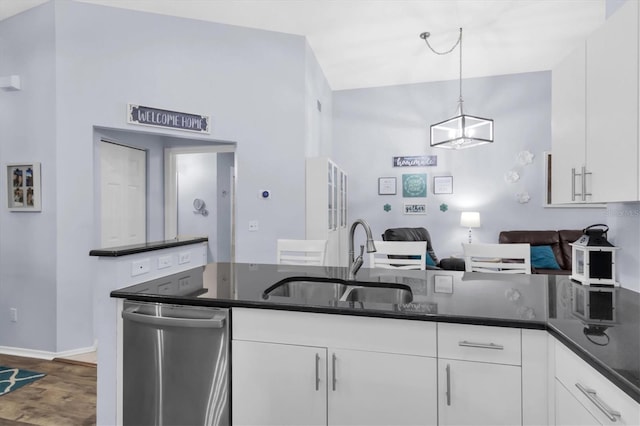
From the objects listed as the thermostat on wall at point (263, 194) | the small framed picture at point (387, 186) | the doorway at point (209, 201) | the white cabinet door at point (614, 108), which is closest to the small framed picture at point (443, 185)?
the small framed picture at point (387, 186)

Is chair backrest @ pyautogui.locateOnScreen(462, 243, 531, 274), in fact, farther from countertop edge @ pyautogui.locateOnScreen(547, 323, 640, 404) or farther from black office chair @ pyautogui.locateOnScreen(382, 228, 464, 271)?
black office chair @ pyautogui.locateOnScreen(382, 228, 464, 271)

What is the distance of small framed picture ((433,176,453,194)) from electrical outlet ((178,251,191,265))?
4.15 metres

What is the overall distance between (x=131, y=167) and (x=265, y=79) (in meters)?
1.76

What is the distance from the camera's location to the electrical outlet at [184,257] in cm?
242

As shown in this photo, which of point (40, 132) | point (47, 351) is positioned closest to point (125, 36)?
point (40, 132)

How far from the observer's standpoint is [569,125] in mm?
1553

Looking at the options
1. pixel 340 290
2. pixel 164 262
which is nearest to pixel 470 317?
pixel 340 290

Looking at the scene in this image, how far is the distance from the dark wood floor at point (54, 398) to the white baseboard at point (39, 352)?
0.09 m

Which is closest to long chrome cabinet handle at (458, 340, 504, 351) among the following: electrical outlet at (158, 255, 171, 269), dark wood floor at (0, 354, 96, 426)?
electrical outlet at (158, 255, 171, 269)

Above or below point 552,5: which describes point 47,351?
below

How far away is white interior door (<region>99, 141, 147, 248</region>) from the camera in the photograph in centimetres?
353

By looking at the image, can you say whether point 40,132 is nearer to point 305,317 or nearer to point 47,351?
point 47,351

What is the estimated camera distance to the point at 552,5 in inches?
139

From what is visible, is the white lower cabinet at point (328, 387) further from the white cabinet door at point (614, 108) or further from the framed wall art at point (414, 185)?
the framed wall art at point (414, 185)
